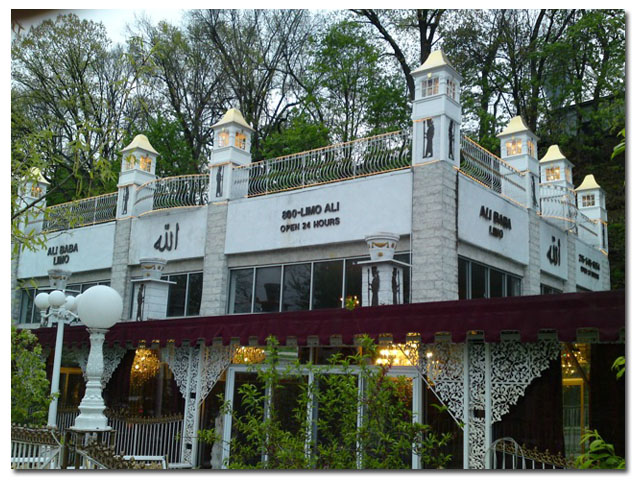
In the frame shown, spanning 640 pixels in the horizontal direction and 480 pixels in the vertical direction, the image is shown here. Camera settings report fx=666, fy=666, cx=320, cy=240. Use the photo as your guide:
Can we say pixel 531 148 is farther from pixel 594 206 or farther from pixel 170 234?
pixel 170 234

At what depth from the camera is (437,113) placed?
486 inches

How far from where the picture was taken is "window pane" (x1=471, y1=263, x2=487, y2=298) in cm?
1324

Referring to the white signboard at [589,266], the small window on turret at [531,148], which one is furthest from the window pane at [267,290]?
the white signboard at [589,266]

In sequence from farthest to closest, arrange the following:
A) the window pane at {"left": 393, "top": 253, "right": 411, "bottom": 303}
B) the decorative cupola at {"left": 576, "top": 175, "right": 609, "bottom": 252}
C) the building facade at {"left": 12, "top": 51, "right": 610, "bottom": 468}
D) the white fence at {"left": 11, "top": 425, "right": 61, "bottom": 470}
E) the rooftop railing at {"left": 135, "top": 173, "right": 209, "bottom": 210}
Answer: the decorative cupola at {"left": 576, "top": 175, "right": 609, "bottom": 252} → the rooftop railing at {"left": 135, "top": 173, "right": 209, "bottom": 210} → the window pane at {"left": 393, "top": 253, "right": 411, "bottom": 303} → the building facade at {"left": 12, "top": 51, "right": 610, "bottom": 468} → the white fence at {"left": 11, "top": 425, "right": 61, "bottom": 470}

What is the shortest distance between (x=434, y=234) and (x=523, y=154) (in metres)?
5.49

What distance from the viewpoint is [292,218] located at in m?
13.9

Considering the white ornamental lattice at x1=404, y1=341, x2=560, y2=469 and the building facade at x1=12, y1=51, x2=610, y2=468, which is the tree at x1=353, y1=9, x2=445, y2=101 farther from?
the white ornamental lattice at x1=404, y1=341, x2=560, y2=469

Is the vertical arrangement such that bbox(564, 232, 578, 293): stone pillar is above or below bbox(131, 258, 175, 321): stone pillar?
above

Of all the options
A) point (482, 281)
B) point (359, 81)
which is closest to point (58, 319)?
point (482, 281)

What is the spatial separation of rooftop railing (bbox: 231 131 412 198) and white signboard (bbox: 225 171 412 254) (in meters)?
0.31

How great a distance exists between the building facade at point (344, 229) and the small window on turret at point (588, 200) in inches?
55.9

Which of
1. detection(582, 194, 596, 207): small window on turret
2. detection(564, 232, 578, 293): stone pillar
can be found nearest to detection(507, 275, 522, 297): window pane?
detection(564, 232, 578, 293): stone pillar
